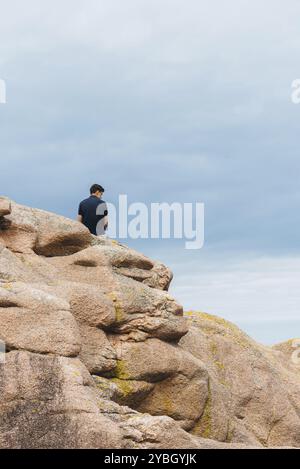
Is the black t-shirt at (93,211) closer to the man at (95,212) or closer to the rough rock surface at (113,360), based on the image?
the man at (95,212)

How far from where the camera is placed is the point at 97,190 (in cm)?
3894

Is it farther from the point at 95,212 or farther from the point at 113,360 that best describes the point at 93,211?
the point at 113,360

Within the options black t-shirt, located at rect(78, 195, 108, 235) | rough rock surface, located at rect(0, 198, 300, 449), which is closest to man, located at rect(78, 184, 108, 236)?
black t-shirt, located at rect(78, 195, 108, 235)

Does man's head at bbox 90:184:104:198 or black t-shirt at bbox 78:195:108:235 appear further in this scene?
man's head at bbox 90:184:104:198

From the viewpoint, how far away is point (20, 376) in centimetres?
2402

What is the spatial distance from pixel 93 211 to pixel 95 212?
125 mm

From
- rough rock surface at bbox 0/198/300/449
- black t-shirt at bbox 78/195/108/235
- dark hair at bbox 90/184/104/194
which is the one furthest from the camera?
dark hair at bbox 90/184/104/194

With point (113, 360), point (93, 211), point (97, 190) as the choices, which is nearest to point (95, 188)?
point (97, 190)

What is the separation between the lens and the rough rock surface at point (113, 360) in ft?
77.8

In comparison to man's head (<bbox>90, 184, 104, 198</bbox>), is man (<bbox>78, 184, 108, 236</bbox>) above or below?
below

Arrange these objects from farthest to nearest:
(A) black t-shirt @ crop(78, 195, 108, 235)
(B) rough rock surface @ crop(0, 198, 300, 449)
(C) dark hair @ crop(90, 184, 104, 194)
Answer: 1. (C) dark hair @ crop(90, 184, 104, 194)
2. (A) black t-shirt @ crop(78, 195, 108, 235)
3. (B) rough rock surface @ crop(0, 198, 300, 449)

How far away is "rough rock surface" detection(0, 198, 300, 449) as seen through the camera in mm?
23703

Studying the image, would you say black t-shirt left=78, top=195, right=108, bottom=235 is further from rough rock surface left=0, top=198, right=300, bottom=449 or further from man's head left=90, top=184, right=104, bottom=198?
rough rock surface left=0, top=198, right=300, bottom=449

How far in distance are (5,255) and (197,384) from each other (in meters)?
9.29
